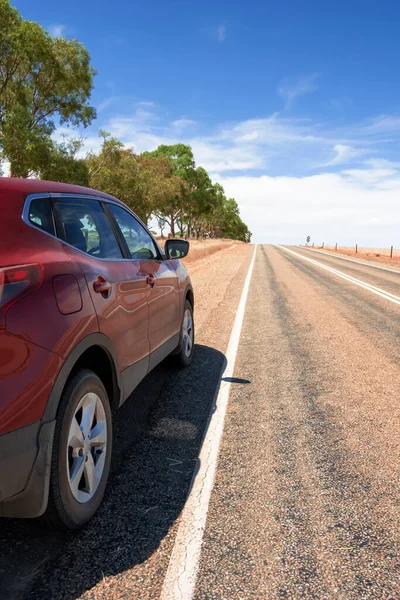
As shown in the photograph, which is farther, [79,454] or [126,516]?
[126,516]

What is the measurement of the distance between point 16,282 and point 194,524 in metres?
1.63

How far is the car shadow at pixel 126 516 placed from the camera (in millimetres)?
2201

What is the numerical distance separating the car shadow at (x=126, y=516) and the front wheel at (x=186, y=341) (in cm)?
86

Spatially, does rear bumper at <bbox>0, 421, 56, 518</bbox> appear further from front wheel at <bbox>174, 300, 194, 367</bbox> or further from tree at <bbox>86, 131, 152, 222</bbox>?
tree at <bbox>86, 131, 152, 222</bbox>

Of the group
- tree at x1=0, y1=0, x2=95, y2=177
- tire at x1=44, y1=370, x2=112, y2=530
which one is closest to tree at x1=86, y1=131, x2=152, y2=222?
tree at x1=0, y1=0, x2=95, y2=177

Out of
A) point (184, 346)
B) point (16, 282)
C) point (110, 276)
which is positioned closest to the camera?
point (16, 282)

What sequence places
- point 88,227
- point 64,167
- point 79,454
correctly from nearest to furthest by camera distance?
1. point 79,454
2. point 88,227
3. point 64,167

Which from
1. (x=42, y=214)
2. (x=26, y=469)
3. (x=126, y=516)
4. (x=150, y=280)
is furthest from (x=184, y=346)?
(x=26, y=469)

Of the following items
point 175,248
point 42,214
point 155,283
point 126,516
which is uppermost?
point 42,214

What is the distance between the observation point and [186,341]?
5590mm

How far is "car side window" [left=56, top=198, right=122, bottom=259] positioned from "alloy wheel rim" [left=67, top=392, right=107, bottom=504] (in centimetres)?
95

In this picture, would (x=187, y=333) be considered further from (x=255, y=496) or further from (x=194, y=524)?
(x=194, y=524)

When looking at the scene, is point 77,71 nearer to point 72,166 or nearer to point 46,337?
point 72,166

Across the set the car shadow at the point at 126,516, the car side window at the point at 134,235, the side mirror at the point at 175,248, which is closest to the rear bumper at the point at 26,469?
the car shadow at the point at 126,516
